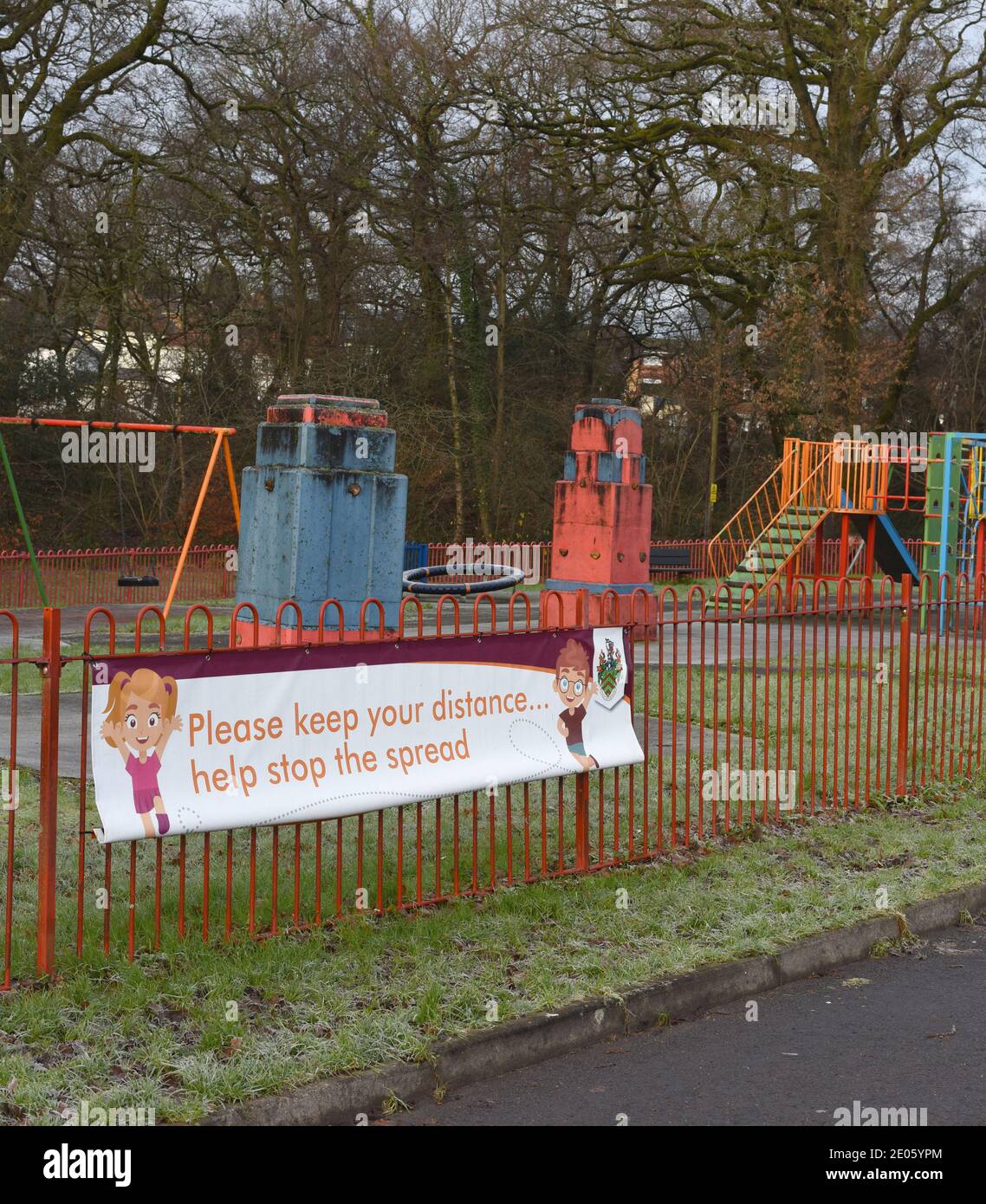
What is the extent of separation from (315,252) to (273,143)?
101 inches

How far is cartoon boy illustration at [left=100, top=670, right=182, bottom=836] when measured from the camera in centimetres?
563

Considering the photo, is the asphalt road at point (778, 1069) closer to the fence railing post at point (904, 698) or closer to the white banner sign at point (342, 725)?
the white banner sign at point (342, 725)

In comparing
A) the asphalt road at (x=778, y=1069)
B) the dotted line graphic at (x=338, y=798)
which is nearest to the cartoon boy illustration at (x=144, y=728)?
the dotted line graphic at (x=338, y=798)

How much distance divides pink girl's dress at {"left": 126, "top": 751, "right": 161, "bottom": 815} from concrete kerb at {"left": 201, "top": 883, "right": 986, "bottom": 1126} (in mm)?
1413

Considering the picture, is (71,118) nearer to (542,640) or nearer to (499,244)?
(499,244)

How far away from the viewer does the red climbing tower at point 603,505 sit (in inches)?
800

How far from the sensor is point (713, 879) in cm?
760

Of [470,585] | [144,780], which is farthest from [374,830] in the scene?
[470,585]

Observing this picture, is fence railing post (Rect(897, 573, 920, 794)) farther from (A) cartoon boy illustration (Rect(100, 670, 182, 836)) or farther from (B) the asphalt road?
(A) cartoon boy illustration (Rect(100, 670, 182, 836))

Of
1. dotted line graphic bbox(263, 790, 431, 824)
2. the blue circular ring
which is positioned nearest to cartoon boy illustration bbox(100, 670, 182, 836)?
dotted line graphic bbox(263, 790, 431, 824)

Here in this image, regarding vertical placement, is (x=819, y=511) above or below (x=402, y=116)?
below

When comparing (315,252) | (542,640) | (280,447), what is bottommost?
(542,640)

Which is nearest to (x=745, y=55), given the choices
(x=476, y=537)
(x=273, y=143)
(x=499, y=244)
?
(x=499, y=244)

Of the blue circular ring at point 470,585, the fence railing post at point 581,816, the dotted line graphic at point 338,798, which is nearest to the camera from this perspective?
the dotted line graphic at point 338,798
